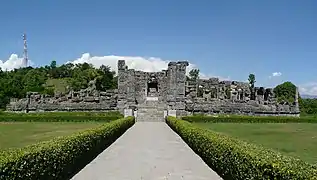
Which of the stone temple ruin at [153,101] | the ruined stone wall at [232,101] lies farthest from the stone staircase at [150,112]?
the ruined stone wall at [232,101]

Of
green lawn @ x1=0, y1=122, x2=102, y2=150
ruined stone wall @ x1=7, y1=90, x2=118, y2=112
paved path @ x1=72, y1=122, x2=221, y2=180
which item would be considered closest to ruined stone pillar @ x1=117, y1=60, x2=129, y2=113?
ruined stone wall @ x1=7, y1=90, x2=118, y2=112

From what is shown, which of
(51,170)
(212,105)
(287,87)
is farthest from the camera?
(287,87)

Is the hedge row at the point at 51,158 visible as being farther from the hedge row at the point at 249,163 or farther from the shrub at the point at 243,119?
the shrub at the point at 243,119

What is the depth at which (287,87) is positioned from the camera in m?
97.2

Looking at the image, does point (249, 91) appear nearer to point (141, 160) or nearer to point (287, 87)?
point (141, 160)

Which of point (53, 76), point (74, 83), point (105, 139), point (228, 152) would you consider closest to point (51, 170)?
point (228, 152)

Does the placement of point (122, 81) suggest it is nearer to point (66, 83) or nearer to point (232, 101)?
point (232, 101)

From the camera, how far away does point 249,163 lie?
23.5 feet

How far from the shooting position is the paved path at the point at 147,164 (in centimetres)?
1030

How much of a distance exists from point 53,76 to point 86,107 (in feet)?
199

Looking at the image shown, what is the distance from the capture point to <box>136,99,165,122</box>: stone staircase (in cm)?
3819

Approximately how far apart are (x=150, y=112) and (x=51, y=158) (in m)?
31.7

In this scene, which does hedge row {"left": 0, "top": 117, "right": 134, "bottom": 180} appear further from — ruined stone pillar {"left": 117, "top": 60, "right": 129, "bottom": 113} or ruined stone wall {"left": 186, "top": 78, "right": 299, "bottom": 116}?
ruined stone pillar {"left": 117, "top": 60, "right": 129, "bottom": 113}

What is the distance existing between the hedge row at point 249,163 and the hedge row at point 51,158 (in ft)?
11.4
